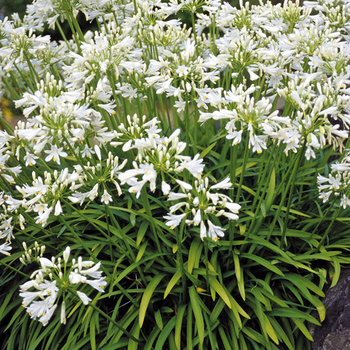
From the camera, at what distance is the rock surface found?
3232 millimetres

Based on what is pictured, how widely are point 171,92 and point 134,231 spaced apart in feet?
5.51

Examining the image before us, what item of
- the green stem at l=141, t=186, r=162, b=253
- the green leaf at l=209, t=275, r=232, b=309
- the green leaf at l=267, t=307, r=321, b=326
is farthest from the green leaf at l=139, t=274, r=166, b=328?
the green leaf at l=267, t=307, r=321, b=326

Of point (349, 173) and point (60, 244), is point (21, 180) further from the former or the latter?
point (349, 173)

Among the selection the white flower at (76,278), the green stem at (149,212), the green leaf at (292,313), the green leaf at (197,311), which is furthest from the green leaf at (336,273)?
the white flower at (76,278)

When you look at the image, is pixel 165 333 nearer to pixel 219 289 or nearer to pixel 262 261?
pixel 219 289

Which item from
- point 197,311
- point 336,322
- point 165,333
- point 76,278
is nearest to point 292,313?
point 336,322

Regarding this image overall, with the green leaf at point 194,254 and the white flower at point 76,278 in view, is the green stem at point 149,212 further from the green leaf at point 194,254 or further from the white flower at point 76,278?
the white flower at point 76,278

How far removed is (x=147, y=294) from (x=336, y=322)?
5.49ft

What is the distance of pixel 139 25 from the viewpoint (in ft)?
13.1

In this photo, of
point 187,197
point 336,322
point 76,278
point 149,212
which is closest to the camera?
point 76,278

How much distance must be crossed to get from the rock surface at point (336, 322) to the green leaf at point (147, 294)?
4.97ft

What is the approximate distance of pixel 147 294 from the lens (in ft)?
11.2

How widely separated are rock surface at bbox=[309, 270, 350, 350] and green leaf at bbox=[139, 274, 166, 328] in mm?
1513

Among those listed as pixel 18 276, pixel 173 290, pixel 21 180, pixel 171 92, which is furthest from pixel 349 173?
pixel 18 276
